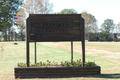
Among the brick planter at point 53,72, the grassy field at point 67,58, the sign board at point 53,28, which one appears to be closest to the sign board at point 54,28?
the sign board at point 53,28

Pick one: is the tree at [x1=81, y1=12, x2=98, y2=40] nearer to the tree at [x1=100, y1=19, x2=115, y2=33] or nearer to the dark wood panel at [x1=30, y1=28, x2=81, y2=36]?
the tree at [x1=100, y1=19, x2=115, y2=33]

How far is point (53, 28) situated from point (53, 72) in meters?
1.60

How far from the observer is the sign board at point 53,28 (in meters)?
6.67

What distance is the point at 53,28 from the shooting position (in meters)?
6.70

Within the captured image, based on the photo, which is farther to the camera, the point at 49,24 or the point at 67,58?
the point at 67,58

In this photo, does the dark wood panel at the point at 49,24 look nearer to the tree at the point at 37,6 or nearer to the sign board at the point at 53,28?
the sign board at the point at 53,28

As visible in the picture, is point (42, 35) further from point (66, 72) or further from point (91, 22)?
point (91, 22)

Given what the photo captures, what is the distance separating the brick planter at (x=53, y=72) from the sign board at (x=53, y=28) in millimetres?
1082

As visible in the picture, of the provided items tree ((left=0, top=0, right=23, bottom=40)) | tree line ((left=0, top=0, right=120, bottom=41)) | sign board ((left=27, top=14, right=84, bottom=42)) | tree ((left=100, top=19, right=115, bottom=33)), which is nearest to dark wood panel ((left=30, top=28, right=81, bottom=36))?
sign board ((left=27, top=14, right=84, bottom=42))

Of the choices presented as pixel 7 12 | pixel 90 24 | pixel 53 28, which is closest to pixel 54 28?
pixel 53 28

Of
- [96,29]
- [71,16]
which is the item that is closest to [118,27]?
[96,29]

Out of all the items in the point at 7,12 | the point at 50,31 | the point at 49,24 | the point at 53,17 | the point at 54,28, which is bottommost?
the point at 50,31

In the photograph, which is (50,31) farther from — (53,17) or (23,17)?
(23,17)

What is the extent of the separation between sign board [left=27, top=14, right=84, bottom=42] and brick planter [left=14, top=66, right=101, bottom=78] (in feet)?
3.55
